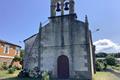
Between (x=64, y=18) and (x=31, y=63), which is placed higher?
(x=64, y=18)

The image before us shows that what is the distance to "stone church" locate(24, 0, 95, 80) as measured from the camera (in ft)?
71.9

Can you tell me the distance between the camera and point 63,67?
22.8 metres

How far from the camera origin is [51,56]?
76.6ft

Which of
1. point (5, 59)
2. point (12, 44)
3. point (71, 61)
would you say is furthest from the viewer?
point (12, 44)

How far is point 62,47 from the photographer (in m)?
23.0

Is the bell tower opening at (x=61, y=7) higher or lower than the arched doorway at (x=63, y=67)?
higher

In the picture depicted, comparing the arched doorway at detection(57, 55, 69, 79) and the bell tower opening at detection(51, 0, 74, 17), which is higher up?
the bell tower opening at detection(51, 0, 74, 17)

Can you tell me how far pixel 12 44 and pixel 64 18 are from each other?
21139mm

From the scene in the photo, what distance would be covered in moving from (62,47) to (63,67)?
109 inches

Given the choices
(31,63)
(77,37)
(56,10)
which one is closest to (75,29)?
(77,37)

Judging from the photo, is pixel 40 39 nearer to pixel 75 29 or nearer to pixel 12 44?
pixel 75 29

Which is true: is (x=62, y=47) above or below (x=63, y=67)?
above

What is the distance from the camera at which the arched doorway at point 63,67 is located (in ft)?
73.8

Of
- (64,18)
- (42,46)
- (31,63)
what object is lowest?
(31,63)
